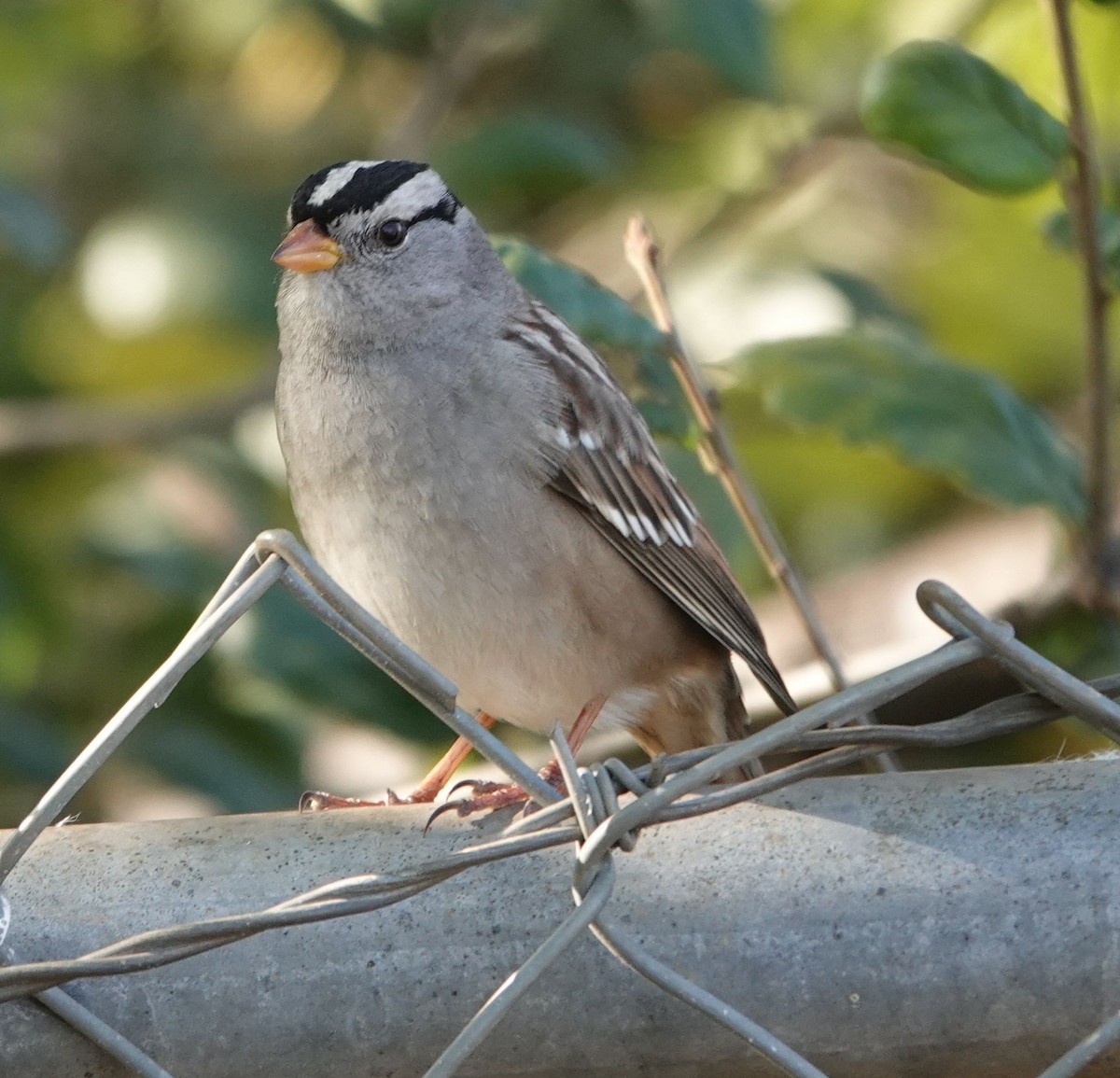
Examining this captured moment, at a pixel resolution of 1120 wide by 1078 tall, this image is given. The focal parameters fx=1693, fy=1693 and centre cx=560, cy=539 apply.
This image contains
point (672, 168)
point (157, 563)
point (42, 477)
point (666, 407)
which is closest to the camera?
point (666, 407)

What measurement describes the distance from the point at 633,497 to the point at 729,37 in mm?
749

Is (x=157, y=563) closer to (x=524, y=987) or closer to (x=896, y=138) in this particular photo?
(x=896, y=138)

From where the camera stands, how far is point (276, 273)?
9.42 ft

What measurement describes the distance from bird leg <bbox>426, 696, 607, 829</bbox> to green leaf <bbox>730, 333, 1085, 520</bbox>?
1.41ft

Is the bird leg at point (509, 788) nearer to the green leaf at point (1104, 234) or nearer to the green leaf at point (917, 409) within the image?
the green leaf at point (917, 409)

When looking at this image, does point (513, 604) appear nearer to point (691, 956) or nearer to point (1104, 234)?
point (1104, 234)

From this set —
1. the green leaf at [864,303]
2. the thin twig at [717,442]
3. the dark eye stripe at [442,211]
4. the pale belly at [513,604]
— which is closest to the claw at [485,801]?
the pale belly at [513,604]

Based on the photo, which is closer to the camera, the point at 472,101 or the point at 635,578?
the point at 635,578

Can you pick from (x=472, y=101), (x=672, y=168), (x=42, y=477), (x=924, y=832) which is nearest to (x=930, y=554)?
(x=672, y=168)

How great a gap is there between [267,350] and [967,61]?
5.82ft

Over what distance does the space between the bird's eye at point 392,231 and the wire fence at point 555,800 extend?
3.78 feet

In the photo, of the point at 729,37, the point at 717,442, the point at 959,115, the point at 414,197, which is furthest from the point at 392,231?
the point at 959,115

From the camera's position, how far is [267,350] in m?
3.09

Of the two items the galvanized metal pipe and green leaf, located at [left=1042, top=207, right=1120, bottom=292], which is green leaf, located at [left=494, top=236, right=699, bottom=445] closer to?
green leaf, located at [left=1042, top=207, right=1120, bottom=292]
